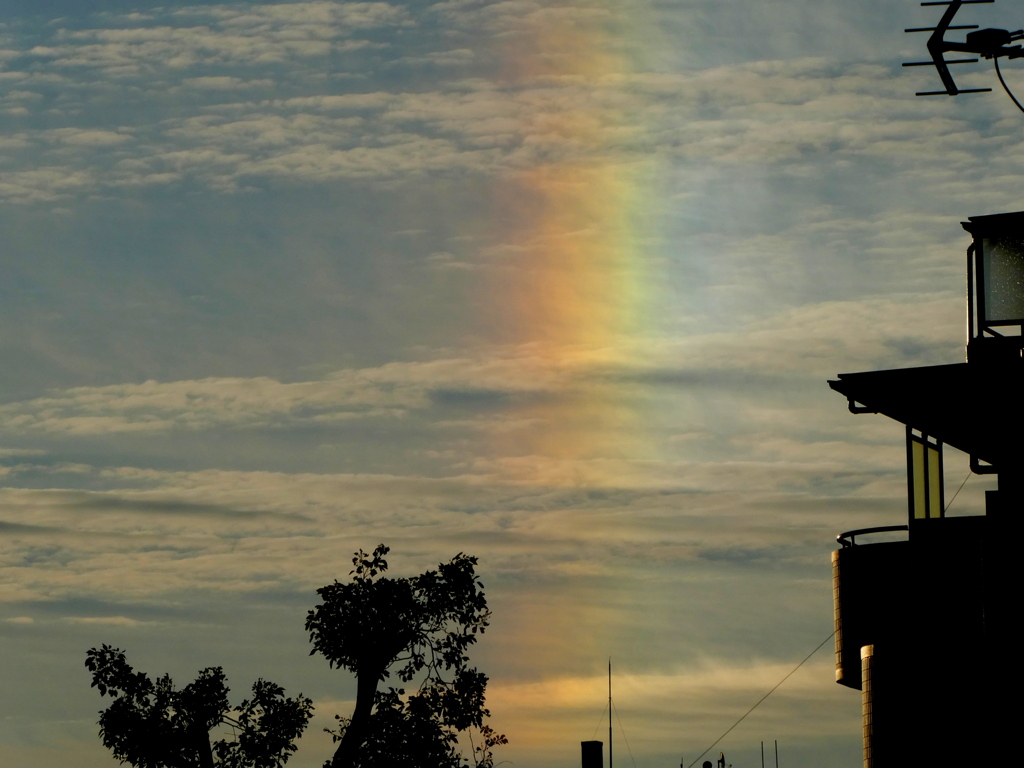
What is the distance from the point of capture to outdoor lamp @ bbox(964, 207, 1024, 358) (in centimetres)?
2361

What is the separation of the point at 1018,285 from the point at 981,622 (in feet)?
18.9

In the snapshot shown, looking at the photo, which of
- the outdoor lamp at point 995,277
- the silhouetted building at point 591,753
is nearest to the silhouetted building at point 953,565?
the outdoor lamp at point 995,277

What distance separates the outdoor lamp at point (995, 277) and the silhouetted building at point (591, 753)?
83.6 ft

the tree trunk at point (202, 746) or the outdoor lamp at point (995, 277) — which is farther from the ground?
the outdoor lamp at point (995, 277)

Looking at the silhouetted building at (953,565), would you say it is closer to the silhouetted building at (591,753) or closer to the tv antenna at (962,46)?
the tv antenna at (962,46)

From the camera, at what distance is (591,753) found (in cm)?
4581

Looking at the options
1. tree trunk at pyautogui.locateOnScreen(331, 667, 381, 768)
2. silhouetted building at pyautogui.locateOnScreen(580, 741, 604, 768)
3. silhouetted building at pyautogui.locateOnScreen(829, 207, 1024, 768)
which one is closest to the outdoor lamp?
silhouetted building at pyautogui.locateOnScreen(829, 207, 1024, 768)

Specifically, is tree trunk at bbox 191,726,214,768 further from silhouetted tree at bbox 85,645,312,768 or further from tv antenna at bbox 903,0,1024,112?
tv antenna at bbox 903,0,1024,112

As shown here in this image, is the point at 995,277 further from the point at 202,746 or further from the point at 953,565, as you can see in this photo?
the point at 202,746

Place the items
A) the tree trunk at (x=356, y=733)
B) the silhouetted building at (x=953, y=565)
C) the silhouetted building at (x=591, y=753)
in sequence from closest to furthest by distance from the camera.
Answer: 1. the silhouetted building at (x=953, y=565)
2. the tree trunk at (x=356, y=733)
3. the silhouetted building at (x=591, y=753)

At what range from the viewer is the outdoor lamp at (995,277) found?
2361 cm

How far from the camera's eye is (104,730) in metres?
33.6

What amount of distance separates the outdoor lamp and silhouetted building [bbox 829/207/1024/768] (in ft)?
0.05

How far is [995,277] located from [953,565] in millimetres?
4968
